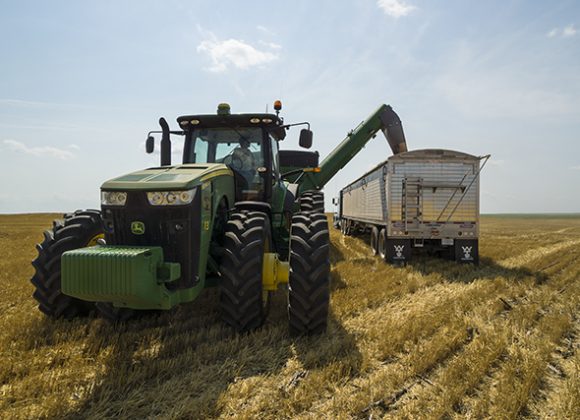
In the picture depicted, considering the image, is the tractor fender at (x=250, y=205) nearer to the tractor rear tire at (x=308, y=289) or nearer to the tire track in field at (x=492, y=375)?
the tractor rear tire at (x=308, y=289)

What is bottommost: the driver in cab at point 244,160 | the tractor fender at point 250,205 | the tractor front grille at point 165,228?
the tractor front grille at point 165,228

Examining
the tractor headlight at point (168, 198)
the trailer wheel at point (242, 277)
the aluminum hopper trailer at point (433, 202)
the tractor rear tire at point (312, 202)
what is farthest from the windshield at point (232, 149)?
the aluminum hopper trailer at point (433, 202)

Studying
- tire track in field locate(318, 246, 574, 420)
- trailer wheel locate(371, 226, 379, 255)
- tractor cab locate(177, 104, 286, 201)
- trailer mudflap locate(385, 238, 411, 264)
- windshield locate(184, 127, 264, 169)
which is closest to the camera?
→ tire track in field locate(318, 246, 574, 420)

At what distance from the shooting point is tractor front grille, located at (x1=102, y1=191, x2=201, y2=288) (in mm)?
3914

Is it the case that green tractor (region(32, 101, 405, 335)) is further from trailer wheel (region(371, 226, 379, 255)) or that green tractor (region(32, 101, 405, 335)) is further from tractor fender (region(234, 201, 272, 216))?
trailer wheel (region(371, 226, 379, 255))

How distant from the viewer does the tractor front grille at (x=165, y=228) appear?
154 inches

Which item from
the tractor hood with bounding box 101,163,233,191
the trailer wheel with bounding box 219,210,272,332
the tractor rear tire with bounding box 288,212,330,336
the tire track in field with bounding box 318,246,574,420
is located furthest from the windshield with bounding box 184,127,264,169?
the tire track in field with bounding box 318,246,574,420

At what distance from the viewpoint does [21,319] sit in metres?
4.71

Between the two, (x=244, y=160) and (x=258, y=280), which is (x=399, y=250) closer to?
(x=244, y=160)

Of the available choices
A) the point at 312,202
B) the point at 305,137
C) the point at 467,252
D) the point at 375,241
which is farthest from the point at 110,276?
the point at 375,241

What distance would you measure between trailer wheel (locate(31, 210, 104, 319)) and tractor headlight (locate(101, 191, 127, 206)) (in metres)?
1.11

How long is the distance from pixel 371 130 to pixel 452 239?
4.60 m

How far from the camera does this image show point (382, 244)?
1098 centimetres

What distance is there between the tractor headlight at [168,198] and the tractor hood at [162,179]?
0.04 meters
